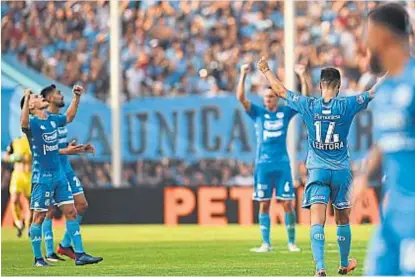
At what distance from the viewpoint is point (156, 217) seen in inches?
874

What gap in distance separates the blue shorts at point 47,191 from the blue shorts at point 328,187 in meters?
3.37

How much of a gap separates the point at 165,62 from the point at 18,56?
298 cm

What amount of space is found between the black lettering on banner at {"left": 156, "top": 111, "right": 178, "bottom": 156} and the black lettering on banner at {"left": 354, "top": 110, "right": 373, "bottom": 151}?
3.43 m

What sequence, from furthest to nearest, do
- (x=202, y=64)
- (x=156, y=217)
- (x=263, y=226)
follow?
(x=202, y=64), (x=156, y=217), (x=263, y=226)

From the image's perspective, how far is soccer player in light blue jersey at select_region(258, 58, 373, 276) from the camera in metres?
11.0

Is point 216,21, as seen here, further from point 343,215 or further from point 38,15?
point 343,215

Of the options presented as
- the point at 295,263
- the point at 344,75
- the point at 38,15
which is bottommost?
the point at 295,263

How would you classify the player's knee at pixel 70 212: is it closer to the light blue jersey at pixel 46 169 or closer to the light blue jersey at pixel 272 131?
the light blue jersey at pixel 46 169

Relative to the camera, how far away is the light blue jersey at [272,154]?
51.2ft

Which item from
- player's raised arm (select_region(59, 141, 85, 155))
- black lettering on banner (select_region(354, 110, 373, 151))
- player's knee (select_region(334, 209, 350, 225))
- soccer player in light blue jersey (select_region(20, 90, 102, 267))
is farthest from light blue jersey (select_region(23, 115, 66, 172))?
black lettering on banner (select_region(354, 110, 373, 151))

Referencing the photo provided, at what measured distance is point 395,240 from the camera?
6316 millimetres

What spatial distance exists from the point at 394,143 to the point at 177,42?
58.9 ft

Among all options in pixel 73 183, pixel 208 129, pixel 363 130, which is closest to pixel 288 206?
pixel 73 183

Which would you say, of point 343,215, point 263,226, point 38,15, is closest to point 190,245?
point 263,226
